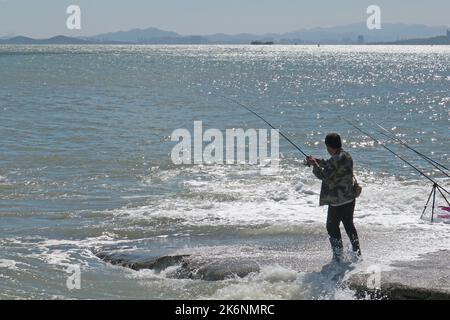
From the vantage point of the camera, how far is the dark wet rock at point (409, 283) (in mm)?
7945

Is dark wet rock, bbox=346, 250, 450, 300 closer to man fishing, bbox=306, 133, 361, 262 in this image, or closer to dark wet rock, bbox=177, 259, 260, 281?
man fishing, bbox=306, 133, 361, 262

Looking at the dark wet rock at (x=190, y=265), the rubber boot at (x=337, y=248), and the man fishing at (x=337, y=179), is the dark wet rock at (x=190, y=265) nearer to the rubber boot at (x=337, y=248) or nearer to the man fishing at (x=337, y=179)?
the rubber boot at (x=337, y=248)

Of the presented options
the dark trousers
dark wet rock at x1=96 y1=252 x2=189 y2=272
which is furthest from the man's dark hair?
dark wet rock at x1=96 y1=252 x2=189 y2=272

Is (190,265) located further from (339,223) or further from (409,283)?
(409,283)

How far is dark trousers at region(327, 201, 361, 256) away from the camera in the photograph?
8.91m

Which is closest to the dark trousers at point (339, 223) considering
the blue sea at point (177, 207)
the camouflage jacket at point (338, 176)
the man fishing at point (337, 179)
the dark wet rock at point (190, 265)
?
the man fishing at point (337, 179)

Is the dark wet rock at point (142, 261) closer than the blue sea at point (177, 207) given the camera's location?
No

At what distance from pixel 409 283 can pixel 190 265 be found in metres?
2.92

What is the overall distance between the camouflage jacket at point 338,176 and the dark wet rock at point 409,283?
0.97m
